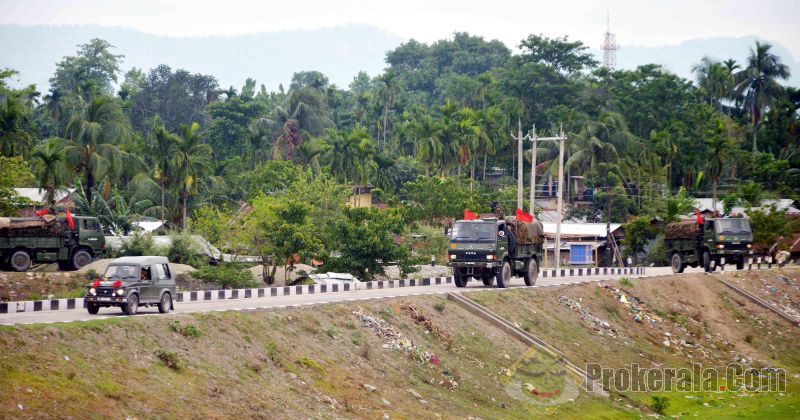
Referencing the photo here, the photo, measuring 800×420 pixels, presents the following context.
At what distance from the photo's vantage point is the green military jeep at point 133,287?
2450cm

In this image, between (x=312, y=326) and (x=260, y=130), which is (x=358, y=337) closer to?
(x=312, y=326)

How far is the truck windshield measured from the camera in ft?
167

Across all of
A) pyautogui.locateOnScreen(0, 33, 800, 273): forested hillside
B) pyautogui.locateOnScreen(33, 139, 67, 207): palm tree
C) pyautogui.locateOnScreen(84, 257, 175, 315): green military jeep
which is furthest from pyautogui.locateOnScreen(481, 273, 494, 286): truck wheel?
pyautogui.locateOnScreen(33, 139, 67, 207): palm tree

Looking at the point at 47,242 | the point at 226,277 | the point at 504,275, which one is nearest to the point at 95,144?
the point at 47,242

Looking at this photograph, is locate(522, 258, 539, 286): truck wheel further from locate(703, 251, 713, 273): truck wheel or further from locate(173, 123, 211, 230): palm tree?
locate(173, 123, 211, 230): palm tree

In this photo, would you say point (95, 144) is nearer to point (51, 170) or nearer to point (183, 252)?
point (51, 170)

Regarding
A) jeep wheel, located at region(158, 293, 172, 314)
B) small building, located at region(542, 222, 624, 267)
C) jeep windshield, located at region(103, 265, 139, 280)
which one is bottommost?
small building, located at region(542, 222, 624, 267)

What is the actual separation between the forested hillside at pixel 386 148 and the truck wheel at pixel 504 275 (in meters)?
9.47

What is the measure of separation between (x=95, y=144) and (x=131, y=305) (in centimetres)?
4240

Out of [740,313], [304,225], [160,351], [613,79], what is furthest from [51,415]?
[613,79]

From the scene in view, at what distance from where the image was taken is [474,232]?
3769 centimetres

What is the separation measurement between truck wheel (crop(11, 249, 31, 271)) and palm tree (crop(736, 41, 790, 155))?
86.3m

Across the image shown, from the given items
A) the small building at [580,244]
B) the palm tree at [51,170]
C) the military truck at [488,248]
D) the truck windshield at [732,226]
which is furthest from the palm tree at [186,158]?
the truck windshield at [732,226]

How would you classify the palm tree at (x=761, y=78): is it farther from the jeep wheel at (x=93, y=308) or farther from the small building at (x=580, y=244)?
the jeep wheel at (x=93, y=308)
